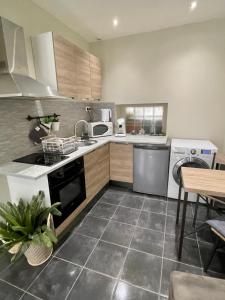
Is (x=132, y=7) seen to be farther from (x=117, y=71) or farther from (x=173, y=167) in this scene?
(x=173, y=167)

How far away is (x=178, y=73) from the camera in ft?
8.58

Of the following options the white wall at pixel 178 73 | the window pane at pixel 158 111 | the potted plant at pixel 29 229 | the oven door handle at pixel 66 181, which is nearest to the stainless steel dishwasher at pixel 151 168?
the white wall at pixel 178 73

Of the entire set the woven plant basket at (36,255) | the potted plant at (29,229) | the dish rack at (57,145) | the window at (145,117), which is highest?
the window at (145,117)

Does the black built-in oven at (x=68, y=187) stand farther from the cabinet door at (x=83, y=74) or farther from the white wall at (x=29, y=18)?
→ the white wall at (x=29, y=18)

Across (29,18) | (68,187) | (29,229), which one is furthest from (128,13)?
(29,229)

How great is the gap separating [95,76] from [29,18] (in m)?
1.22

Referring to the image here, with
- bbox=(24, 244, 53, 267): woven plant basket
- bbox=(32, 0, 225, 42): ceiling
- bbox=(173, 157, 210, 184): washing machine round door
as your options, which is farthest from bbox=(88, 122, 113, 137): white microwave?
bbox=(24, 244, 53, 267): woven plant basket

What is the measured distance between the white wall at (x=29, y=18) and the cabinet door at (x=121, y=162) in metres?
1.57

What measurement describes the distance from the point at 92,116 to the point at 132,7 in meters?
1.88

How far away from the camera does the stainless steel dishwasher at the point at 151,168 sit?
2455 millimetres

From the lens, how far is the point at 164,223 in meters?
2.06

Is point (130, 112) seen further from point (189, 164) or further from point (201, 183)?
point (201, 183)

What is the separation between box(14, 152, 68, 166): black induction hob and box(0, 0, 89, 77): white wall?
3.21 feet

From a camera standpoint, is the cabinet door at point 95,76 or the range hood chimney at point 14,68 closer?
the range hood chimney at point 14,68
